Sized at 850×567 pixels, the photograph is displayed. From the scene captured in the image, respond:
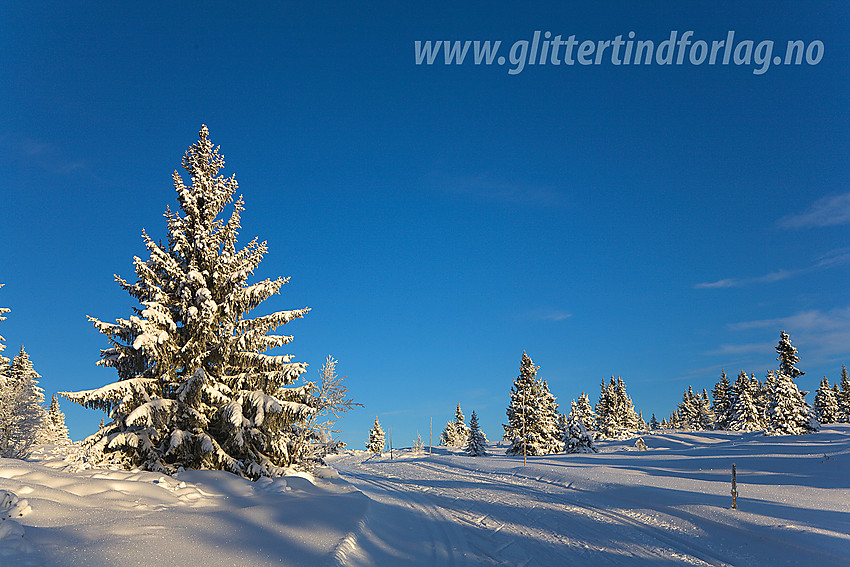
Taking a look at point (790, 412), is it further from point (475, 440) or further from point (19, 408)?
point (19, 408)

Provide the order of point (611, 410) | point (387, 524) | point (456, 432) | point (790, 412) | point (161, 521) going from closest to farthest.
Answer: point (161, 521)
point (387, 524)
point (790, 412)
point (611, 410)
point (456, 432)

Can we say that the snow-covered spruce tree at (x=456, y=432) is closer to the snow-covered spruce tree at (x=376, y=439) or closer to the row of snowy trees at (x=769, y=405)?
the snow-covered spruce tree at (x=376, y=439)

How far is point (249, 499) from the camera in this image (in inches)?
449

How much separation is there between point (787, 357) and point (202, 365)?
5436 cm

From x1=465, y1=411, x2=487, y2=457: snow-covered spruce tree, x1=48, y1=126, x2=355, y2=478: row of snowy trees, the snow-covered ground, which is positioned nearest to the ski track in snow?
the snow-covered ground

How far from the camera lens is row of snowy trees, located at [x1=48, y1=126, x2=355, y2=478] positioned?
13.7 metres

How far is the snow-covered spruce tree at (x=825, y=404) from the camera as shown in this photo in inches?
2795

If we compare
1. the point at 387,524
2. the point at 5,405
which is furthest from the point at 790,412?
the point at 5,405

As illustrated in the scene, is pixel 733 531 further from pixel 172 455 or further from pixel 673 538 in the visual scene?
pixel 172 455

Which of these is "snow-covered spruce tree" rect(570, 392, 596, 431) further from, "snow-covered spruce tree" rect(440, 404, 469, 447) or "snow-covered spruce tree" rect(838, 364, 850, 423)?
"snow-covered spruce tree" rect(838, 364, 850, 423)

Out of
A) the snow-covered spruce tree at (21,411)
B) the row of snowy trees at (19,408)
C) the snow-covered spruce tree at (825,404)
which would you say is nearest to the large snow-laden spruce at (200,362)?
the row of snowy trees at (19,408)

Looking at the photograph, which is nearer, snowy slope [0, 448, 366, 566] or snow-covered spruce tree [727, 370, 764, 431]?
snowy slope [0, 448, 366, 566]

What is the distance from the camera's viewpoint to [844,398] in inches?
3108

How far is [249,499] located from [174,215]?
31.9 feet
